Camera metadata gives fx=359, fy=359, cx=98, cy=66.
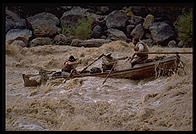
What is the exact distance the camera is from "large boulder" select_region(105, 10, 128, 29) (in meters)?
10.2

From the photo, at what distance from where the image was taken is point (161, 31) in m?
10.4

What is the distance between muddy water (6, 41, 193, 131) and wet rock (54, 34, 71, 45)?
2.66 meters

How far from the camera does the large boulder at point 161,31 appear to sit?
33.2 ft

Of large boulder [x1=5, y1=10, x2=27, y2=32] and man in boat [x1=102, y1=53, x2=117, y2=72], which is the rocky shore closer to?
large boulder [x1=5, y1=10, x2=27, y2=32]

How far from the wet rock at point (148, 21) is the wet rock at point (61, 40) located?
98.7 inches

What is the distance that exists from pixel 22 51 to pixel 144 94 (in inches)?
143

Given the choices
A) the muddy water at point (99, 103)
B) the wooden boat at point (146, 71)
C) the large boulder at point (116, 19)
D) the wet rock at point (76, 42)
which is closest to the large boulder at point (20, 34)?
the wet rock at point (76, 42)

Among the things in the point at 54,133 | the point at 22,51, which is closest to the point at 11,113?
the point at 54,133

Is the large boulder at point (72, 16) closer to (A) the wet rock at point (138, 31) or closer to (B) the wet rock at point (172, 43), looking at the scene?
(A) the wet rock at point (138, 31)

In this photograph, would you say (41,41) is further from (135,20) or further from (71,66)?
(71,66)

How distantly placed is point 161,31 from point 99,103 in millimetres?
5661

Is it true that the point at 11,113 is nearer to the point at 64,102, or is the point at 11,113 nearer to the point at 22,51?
the point at 64,102

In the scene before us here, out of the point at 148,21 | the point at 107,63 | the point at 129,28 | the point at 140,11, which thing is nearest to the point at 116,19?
the point at 129,28
